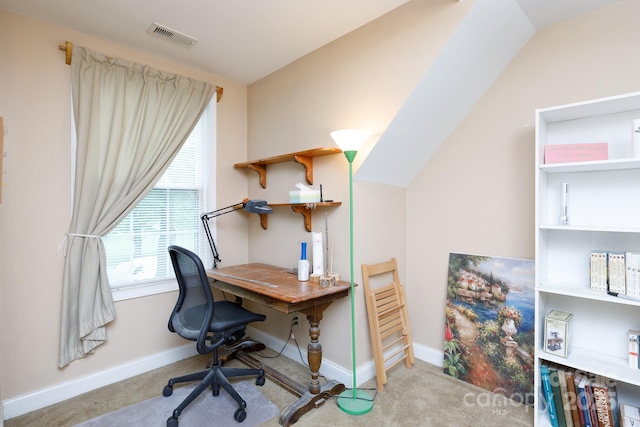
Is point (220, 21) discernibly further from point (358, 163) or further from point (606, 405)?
point (606, 405)

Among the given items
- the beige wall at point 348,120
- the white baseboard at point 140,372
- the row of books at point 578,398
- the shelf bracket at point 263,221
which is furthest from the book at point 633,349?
the shelf bracket at point 263,221

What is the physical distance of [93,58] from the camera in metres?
2.36

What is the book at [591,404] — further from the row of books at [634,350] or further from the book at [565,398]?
the row of books at [634,350]

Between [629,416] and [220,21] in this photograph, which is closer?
[629,416]

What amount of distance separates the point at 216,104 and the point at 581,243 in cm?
299

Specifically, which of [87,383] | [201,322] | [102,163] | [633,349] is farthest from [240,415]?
[633,349]

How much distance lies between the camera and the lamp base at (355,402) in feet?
6.65

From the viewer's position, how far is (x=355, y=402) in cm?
211

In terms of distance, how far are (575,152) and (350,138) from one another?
1.25 meters

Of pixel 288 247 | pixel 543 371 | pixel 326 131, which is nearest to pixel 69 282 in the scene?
pixel 288 247

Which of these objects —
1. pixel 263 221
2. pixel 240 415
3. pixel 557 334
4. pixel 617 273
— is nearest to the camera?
pixel 617 273

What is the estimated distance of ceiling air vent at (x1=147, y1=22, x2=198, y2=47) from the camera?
2311 mm

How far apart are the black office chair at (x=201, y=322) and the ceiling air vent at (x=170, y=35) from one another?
1536 mm

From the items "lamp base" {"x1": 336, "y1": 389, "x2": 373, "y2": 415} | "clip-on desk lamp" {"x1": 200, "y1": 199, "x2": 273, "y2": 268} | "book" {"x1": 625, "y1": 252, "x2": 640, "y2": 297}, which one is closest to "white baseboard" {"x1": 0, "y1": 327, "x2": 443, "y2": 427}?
"lamp base" {"x1": 336, "y1": 389, "x2": 373, "y2": 415}
